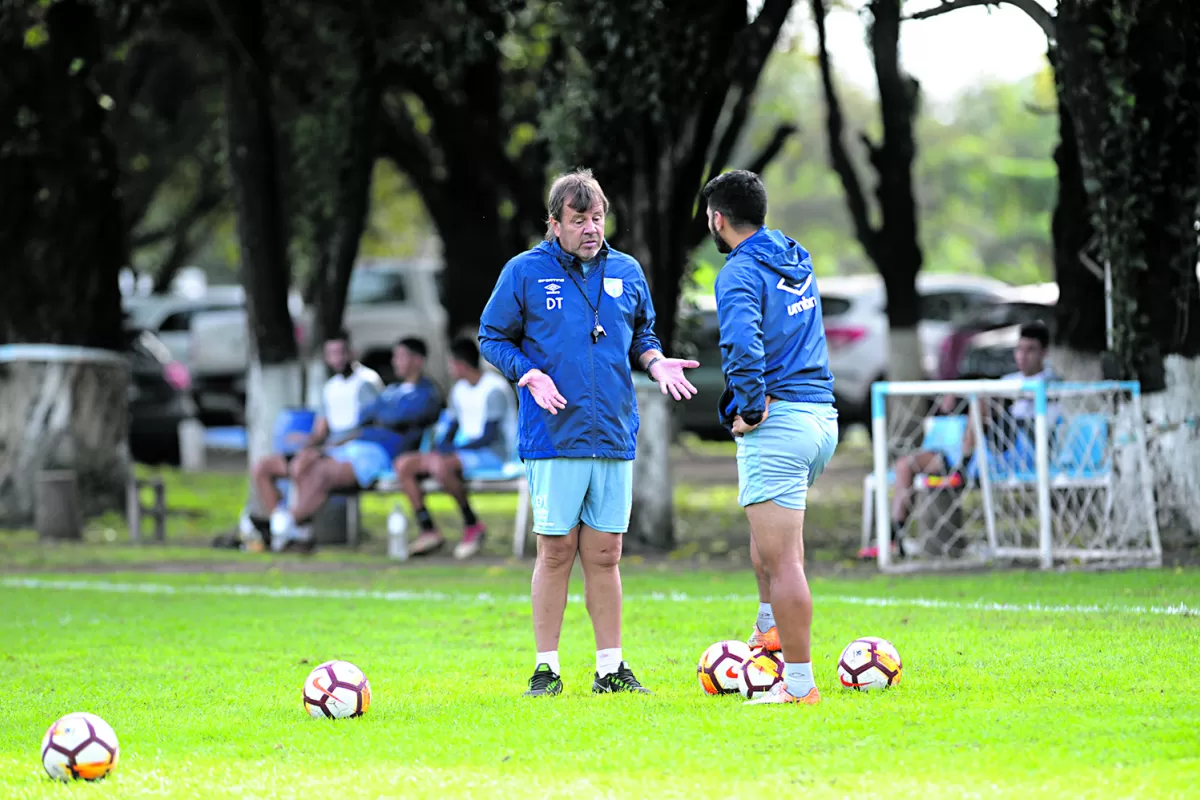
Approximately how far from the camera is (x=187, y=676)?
25.5ft

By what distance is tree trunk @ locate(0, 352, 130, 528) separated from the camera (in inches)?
665

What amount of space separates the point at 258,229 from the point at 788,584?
10777mm

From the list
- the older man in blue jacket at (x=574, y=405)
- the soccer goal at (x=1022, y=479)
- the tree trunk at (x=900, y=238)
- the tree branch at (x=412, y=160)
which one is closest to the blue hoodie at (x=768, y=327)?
the older man in blue jacket at (x=574, y=405)

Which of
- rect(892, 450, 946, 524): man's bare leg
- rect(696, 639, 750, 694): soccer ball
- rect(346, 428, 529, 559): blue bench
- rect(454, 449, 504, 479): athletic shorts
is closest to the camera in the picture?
rect(696, 639, 750, 694): soccer ball

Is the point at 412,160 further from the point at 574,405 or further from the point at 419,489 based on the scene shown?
the point at 574,405

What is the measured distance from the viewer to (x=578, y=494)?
6797mm

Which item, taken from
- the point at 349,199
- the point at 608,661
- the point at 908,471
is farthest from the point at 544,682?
the point at 349,199

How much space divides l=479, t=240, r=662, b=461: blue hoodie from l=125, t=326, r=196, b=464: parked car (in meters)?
18.9

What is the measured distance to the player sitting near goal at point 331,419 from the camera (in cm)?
1487

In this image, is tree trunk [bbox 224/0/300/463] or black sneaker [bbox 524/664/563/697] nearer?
black sneaker [bbox 524/664/563/697]

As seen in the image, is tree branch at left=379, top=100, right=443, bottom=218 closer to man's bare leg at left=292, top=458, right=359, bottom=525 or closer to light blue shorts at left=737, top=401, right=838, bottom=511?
man's bare leg at left=292, top=458, right=359, bottom=525

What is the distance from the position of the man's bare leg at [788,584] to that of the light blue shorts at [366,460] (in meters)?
8.46

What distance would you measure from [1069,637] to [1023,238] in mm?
51675

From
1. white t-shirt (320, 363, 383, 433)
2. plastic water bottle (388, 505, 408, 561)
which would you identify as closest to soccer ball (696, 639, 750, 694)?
plastic water bottle (388, 505, 408, 561)
